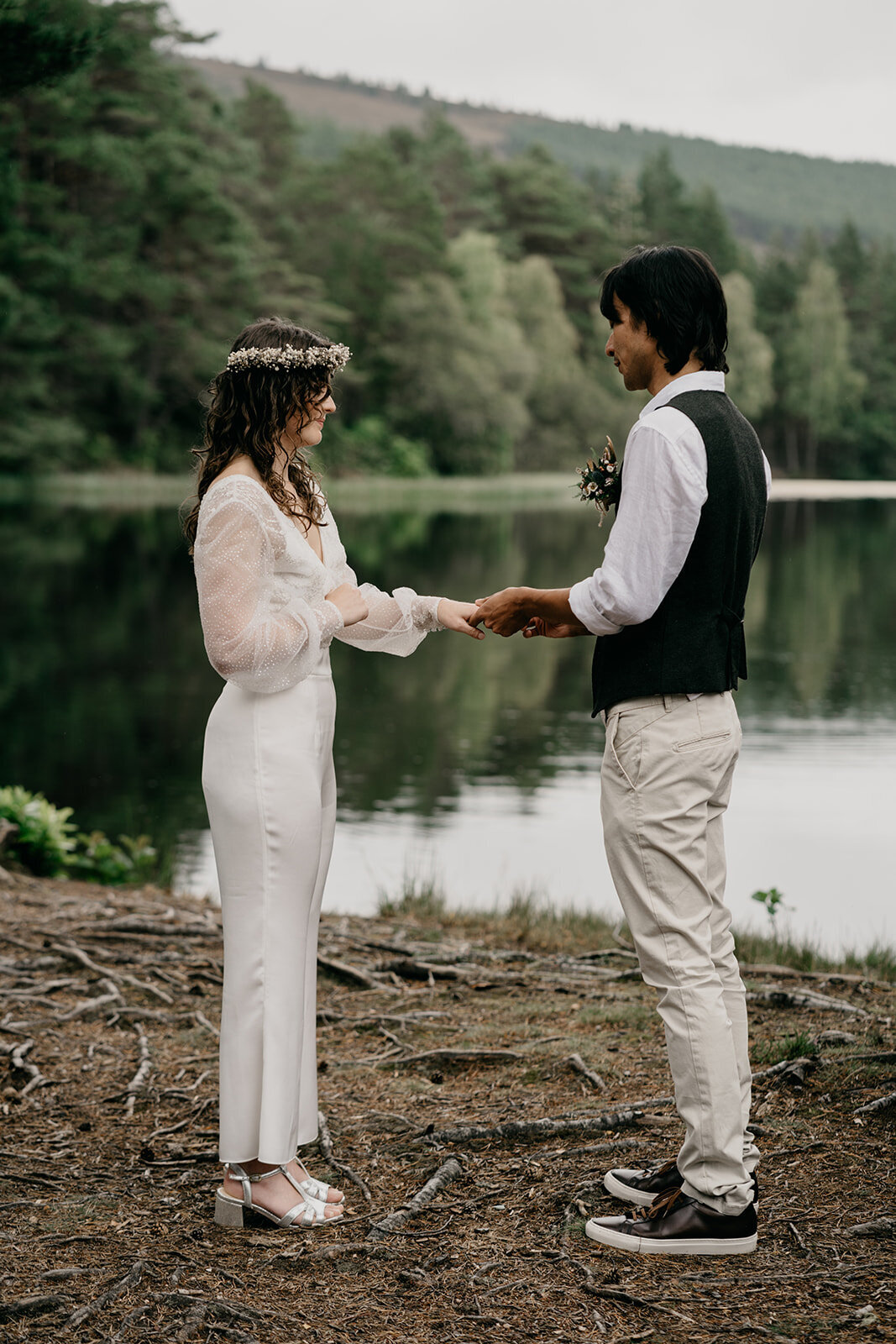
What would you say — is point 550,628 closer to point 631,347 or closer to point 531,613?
point 531,613

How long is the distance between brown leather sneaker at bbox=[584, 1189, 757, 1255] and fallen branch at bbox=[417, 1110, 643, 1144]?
2.18ft

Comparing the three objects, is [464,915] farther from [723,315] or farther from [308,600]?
[723,315]

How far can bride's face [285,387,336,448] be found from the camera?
12.1 feet

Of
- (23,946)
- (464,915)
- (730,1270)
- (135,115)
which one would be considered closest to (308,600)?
(730,1270)

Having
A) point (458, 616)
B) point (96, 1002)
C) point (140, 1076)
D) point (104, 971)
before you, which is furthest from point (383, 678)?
point (458, 616)

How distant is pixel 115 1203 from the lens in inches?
141

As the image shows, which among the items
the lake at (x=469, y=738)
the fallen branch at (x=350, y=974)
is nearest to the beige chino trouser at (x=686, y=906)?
the fallen branch at (x=350, y=974)

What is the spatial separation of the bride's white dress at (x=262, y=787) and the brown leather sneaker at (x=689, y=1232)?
894 mm

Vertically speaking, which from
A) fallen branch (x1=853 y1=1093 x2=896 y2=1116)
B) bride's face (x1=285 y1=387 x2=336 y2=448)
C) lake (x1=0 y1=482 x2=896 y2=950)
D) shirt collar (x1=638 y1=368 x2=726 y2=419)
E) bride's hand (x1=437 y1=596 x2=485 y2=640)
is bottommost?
lake (x1=0 y1=482 x2=896 y2=950)

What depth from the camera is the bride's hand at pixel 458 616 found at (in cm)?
408

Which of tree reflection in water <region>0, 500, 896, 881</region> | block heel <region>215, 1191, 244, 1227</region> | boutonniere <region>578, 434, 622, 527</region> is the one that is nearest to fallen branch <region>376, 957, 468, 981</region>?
block heel <region>215, 1191, 244, 1227</region>

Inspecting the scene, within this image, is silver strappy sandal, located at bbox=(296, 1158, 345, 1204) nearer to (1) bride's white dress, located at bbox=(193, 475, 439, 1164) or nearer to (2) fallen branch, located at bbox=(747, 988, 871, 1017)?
(1) bride's white dress, located at bbox=(193, 475, 439, 1164)

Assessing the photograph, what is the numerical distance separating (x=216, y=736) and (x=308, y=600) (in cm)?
43

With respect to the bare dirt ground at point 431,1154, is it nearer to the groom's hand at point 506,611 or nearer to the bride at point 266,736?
the bride at point 266,736
